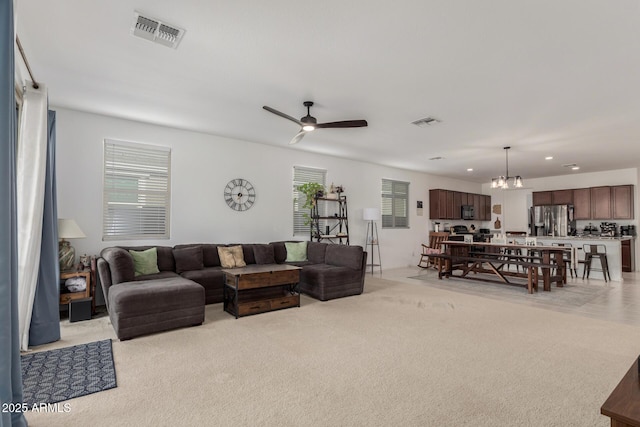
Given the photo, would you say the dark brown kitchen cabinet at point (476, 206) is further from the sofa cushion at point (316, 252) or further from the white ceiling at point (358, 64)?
the sofa cushion at point (316, 252)

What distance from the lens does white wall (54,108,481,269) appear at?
4586mm

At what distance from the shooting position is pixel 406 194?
367 inches

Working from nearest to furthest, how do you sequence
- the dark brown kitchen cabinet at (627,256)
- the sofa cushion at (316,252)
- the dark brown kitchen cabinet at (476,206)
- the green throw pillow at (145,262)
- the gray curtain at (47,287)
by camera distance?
the gray curtain at (47,287)
the green throw pillow at (145,262)
the sofa cushion at (316,252)
the dark brown kitchen cabinet at (627,256)
the dark brown kitchen cabinet at (476,206)

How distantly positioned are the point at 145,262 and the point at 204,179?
177 cm

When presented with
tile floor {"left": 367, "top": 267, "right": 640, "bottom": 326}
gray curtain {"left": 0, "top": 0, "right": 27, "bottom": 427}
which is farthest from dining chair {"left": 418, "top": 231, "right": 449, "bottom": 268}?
gray curtain {"left": 0, "top": 0, "right": 27, "bottom": 427}

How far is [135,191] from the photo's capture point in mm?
5051

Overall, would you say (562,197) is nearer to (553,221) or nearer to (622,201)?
(553,221)

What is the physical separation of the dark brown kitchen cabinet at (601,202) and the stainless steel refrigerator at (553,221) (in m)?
0.51

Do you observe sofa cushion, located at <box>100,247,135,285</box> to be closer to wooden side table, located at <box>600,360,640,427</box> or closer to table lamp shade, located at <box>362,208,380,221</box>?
wooden side table, located at <box>600,360,640,427</box>

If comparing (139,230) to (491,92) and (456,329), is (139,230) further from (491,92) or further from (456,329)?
(491,92)

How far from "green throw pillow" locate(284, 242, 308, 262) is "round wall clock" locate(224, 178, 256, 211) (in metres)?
1.07

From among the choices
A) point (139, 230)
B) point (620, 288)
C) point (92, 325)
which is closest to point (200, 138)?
point (139, 230)

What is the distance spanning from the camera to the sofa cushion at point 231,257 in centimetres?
520

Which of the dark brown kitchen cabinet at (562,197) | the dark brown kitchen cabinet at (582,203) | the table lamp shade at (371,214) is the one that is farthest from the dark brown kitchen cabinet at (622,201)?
the table lamp shade at (371,214)
